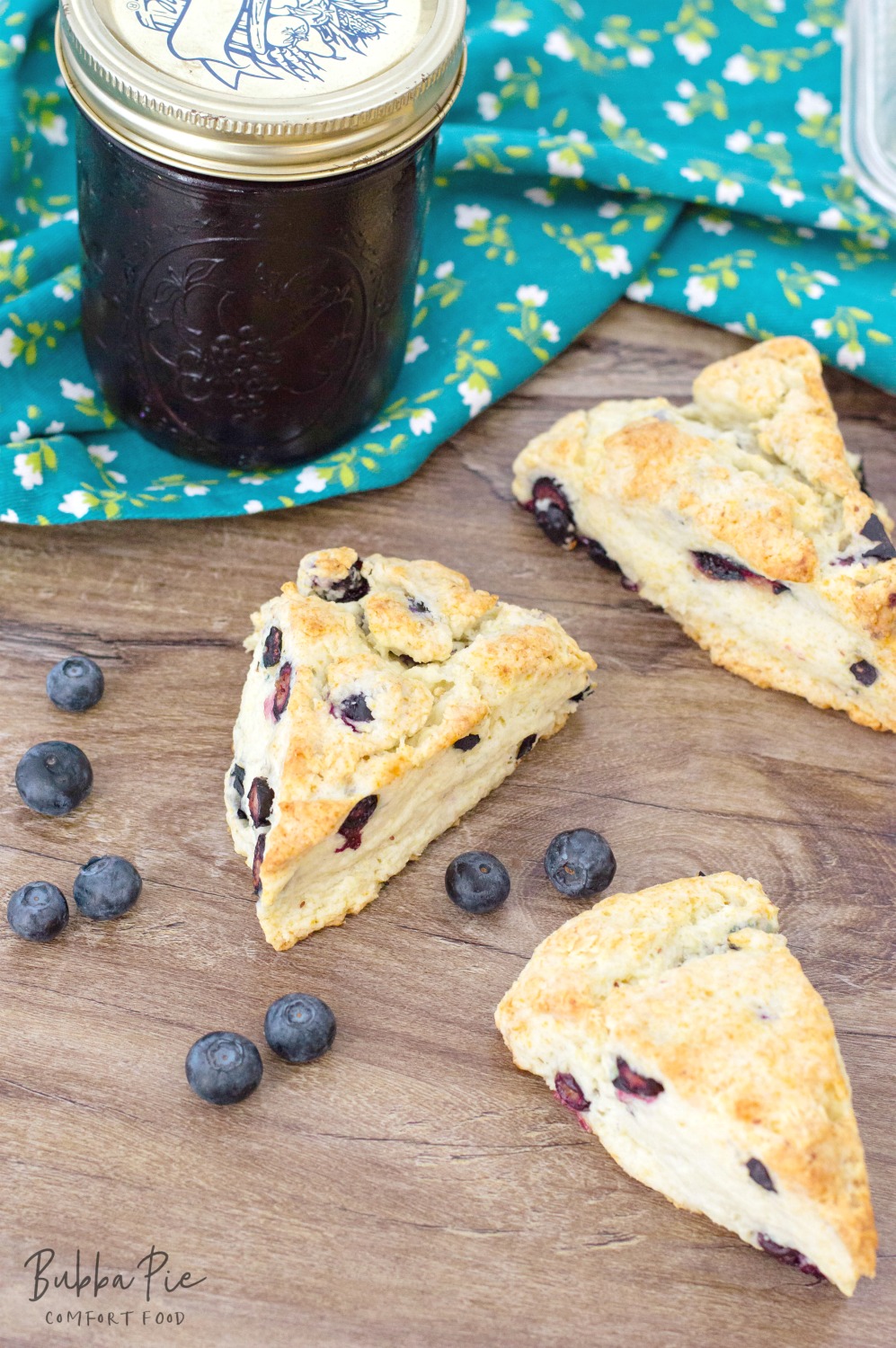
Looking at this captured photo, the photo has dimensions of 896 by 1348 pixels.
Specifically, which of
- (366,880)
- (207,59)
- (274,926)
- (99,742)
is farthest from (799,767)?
(207,59)

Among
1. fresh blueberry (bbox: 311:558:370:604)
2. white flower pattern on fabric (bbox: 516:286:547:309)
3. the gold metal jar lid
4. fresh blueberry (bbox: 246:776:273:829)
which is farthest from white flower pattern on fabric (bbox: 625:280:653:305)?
fresh blueberry (bbox: 246:776:273:829)

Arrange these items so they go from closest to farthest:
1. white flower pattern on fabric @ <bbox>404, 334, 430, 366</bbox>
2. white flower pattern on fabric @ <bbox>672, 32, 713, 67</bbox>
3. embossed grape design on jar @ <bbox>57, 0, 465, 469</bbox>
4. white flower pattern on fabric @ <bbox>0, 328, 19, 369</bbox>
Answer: embossed grape design on jar @ <bbox>57, 0, 465, 469</bbox> → white flower pattern on fabric @ <bbox>0, 328, 19, 369</bbox> → white flower pattern on fabric @ <bbox>404, 334, 430, 366</bbox> → white flower pattern on fabric @ <bbox>672, 32, 713, 67</bbox>

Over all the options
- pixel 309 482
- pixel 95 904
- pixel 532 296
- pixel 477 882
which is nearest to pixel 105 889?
pixel 95 904

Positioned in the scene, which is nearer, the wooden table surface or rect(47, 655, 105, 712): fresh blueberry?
the wooden table surface

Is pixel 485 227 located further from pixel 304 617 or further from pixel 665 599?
pixel 304 617

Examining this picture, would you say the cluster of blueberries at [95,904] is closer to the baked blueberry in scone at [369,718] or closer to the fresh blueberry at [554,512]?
the baked blueberry in scone at [369,718]

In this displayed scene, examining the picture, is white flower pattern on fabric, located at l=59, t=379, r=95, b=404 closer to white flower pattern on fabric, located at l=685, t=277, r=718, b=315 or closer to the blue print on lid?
the blue print on lid

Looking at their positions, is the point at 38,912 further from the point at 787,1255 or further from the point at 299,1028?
the point at 787,1255
